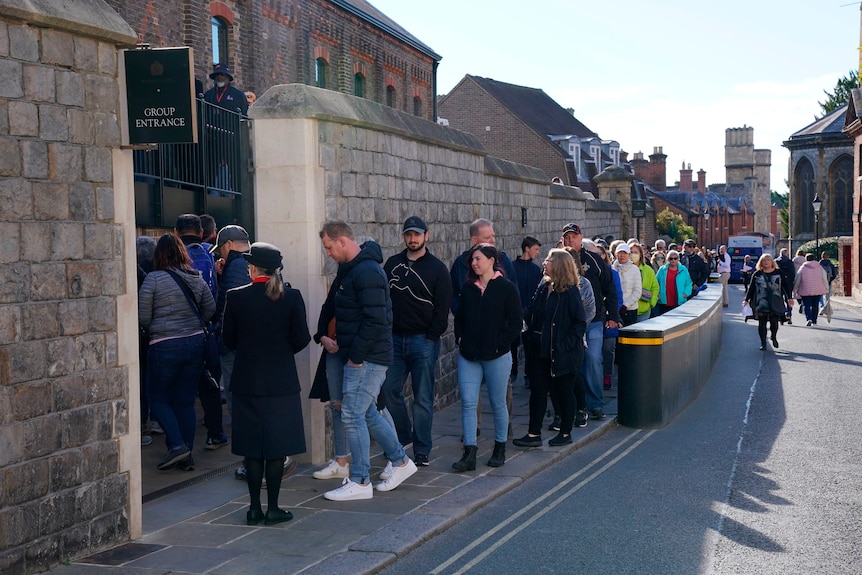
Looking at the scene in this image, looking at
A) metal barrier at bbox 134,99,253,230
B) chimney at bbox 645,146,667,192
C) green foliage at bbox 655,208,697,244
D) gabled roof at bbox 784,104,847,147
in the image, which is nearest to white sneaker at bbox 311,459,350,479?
metal barrier at bbox 134,99,253,230

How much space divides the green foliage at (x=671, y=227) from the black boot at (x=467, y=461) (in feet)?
199

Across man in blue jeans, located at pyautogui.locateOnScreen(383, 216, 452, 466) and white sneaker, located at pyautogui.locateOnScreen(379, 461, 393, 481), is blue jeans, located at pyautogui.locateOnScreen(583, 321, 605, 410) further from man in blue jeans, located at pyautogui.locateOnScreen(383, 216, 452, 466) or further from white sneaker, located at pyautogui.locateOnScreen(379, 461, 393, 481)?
white sneaker, located at pyautogui.locateOnScreen(379, 461, 393, 481)

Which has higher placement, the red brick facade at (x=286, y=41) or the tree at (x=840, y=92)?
the tree at (x=840, y=92)

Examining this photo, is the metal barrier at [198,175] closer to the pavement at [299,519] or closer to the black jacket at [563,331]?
the pavement at [299,519]

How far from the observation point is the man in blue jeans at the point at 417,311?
8.09 m

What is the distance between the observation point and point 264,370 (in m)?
6.38

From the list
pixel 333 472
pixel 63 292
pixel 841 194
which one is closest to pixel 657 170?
pixel 841 194

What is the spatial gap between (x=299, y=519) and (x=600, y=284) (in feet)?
17.6

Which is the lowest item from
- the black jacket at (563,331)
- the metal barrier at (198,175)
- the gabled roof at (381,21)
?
the black jacket at (563,331)

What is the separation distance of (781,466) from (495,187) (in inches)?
271

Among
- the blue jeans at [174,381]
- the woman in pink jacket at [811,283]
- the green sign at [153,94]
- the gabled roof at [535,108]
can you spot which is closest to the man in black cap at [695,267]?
the woman in pink jacket at [811,283]

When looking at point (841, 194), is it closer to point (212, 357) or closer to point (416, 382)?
point (416, 382)

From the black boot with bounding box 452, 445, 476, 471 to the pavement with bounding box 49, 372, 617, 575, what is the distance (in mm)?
71

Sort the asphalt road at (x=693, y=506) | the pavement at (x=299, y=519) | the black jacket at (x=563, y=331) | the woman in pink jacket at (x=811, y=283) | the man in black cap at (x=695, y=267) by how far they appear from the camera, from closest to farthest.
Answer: the pavement at (x=299, y=519)
the asphalt road at (x=693, y=506)
the black jacket at (x=563, y=331)
the man in black cap at (x=695, y=267)
the woman in pink jacket at (x=811, y=283)
